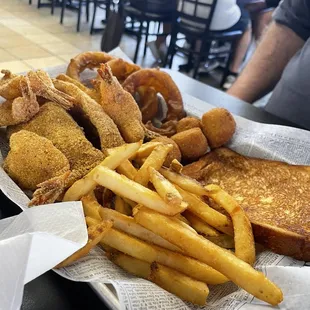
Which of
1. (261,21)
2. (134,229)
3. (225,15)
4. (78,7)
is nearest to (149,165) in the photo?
(134,229)

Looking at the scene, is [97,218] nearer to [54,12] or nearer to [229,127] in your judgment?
[229,127]

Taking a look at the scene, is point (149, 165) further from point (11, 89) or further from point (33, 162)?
point (11, 89)

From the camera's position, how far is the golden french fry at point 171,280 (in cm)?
96

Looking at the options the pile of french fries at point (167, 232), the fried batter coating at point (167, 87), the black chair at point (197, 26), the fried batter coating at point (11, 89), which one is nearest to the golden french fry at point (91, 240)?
the pile of french fries at point (167, 232)

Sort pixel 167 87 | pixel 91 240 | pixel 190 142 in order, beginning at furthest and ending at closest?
pixel 167 87, pixel 190 142, pixel 91 240

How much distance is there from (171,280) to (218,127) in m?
0.77

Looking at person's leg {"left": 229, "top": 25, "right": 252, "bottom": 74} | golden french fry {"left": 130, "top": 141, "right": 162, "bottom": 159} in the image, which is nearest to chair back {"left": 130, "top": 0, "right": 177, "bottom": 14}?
person's leg {"left": 229, "top": 25, "right": 252, "bottom": 74}

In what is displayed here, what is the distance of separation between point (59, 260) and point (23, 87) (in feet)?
2.30

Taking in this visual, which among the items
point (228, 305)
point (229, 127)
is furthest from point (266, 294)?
point (229, 127)

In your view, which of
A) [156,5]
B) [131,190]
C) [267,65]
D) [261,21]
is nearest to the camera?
[131,190]

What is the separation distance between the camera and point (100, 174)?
41.6 inches

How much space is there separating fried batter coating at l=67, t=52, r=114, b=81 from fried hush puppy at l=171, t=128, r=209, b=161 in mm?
488

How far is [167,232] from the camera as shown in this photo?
980mm

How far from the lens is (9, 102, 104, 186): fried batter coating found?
4.02ft
